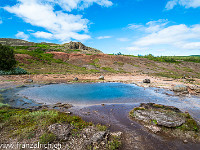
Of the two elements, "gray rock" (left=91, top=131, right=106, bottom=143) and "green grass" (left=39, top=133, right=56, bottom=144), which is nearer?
"green grass" (left=39, top=133, right=56, bottom=144)

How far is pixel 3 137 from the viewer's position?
621 cm

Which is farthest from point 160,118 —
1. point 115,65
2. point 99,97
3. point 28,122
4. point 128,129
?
point 115,65

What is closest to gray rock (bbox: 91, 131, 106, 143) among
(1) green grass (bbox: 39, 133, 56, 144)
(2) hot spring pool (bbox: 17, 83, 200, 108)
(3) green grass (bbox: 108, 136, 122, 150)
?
(3) green grass (bbox: 108, 136, 122, 150)

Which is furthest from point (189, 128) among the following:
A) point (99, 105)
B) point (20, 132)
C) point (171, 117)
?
point (20, 132)

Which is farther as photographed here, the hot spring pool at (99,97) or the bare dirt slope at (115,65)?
the bare dirt slope at (115,65)

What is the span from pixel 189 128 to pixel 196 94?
12.3 metres

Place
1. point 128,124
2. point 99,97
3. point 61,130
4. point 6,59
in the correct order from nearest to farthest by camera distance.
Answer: point 61,130
point 128,124
point 99,97
point 6,59

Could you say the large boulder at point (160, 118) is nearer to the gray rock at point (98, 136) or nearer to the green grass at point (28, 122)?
the gray rock at point (98, 136)

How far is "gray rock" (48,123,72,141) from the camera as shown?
6.48 meters

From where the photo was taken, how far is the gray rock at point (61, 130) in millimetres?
6482

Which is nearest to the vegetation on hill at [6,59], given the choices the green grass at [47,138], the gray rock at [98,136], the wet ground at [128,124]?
the wet ground at [128,124]

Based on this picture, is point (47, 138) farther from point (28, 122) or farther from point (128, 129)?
point (128, 129)

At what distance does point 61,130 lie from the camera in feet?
22.8

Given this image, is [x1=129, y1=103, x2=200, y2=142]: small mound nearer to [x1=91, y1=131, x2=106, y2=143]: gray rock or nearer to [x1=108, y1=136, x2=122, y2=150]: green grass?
[x1=108, y1=136, x2=122, y2=150]: green grass
